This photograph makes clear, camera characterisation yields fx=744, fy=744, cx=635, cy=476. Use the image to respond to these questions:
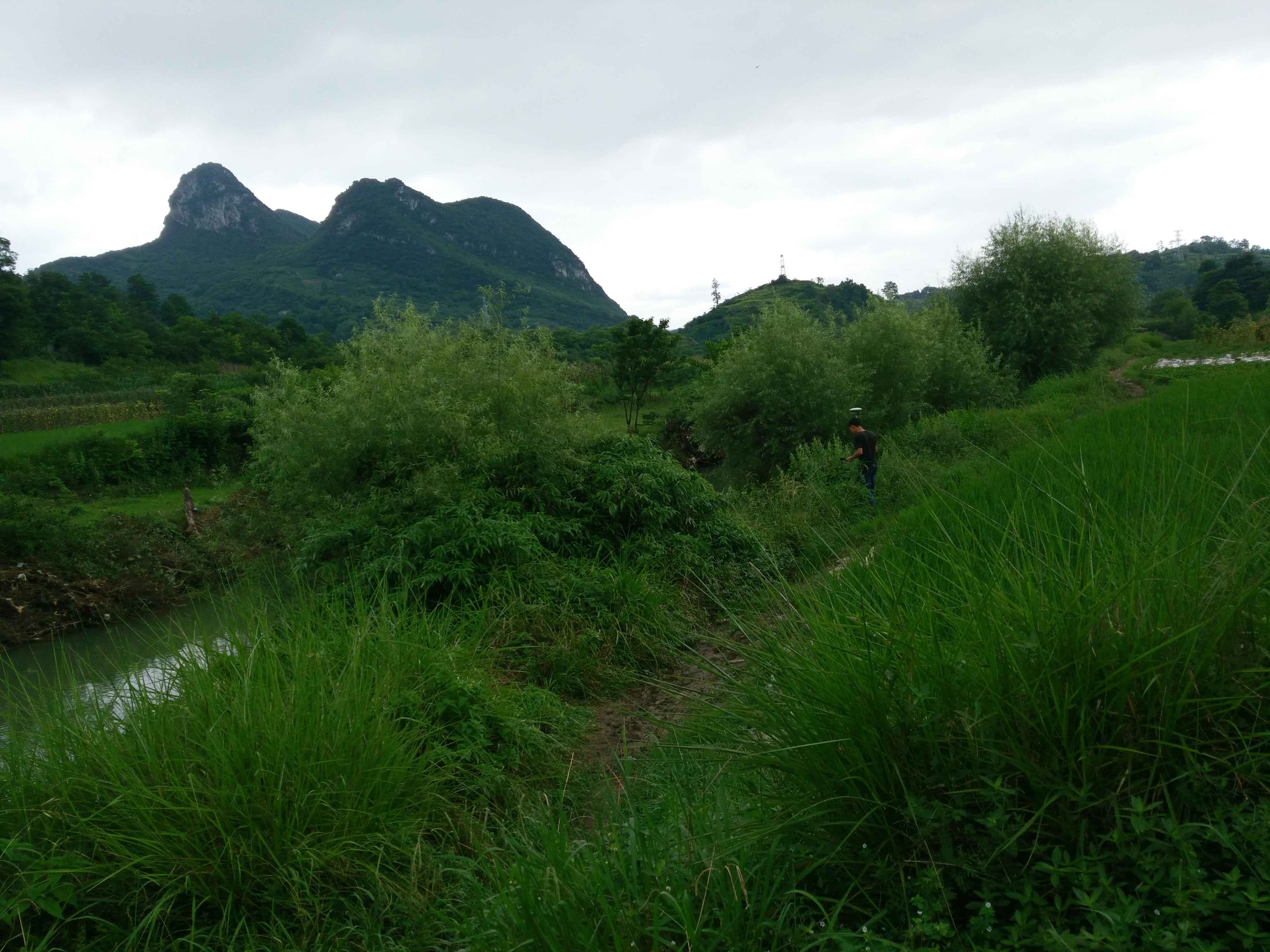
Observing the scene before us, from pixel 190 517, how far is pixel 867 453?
1730cm

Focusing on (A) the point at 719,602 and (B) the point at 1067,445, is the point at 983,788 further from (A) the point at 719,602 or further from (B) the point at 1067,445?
(B) the point at 1067,445

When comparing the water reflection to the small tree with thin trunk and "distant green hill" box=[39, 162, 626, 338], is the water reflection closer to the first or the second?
the small tree with thin trunk

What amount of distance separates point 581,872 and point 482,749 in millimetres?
2226

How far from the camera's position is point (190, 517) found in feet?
64.3

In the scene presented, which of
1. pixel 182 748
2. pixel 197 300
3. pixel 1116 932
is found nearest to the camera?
pixel 1116 932

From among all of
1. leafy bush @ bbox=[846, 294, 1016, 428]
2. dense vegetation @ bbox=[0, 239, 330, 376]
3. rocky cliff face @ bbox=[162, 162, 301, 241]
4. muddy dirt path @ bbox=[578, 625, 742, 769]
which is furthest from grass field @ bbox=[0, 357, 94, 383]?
rocky cliff face @ bbox=[162, 162, 301, 241]

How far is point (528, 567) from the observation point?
7258mm

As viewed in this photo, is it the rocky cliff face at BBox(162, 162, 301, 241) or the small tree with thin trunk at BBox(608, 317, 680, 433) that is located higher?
the rocky cliff face at BBox(162, 162, 301, 241)

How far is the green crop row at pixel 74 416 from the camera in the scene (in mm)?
30469

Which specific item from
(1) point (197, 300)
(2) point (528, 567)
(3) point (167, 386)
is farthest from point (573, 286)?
(2) point (528, 567)

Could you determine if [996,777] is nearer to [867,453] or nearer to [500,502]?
[500,502]

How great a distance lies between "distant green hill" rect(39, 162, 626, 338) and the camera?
404ft

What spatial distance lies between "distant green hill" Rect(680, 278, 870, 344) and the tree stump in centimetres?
6276

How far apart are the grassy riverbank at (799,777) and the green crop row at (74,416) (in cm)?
3456
